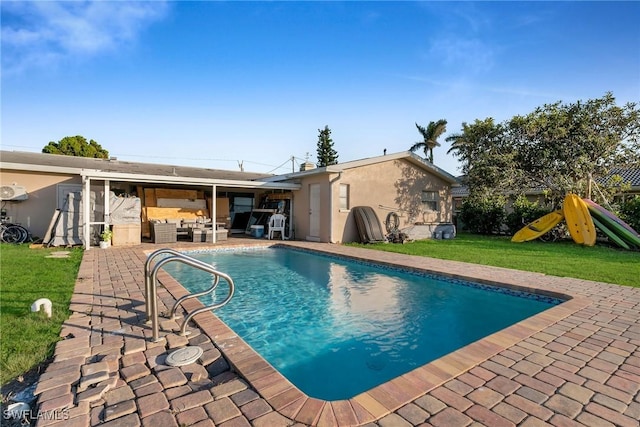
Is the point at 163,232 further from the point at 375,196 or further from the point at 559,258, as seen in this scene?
the point at 559,258

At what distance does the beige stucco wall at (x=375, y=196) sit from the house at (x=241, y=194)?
39 mm

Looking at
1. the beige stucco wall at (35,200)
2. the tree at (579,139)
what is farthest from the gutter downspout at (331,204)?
the beige stucco wall at (35,200)

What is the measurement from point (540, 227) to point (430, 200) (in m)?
4.56

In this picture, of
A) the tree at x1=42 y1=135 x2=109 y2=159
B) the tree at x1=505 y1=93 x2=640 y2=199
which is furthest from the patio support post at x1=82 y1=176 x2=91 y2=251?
the tree at x1=42 y1=135 x2=109 y2=159

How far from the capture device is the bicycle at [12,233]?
34.5ft

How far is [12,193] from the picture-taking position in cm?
1084

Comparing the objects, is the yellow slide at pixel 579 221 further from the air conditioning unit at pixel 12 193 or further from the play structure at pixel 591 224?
the air conditioning unit at pixel 12 193

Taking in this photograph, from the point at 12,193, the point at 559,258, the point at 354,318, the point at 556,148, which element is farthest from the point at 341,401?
the point at 556,148

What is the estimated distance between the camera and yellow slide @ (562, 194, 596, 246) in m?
11.3

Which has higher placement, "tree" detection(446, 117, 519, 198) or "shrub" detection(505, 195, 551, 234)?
"tree" detection(446, 117, 519, 198)

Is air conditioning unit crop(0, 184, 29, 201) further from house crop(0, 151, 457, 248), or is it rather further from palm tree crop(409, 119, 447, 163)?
palm tree crop(409, 119, 447, 163)

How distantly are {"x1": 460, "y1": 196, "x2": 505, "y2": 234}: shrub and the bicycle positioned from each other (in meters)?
18.4

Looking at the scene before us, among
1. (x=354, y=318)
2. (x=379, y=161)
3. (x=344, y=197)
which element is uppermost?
(x=379, y=161)

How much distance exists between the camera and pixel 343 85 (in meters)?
12.1
